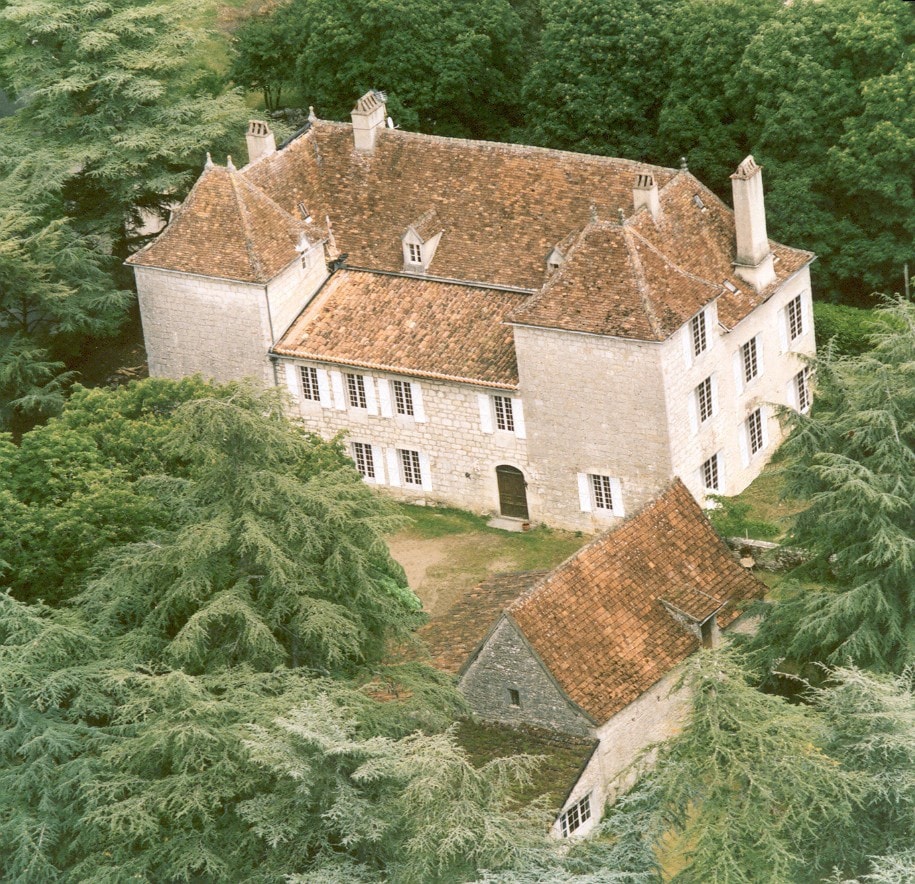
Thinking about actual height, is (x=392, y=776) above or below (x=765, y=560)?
above

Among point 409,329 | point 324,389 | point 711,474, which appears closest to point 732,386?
point 711,474

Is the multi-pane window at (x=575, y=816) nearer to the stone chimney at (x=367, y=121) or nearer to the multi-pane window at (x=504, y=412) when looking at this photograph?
the multi-pane window at (x=504, y=412)

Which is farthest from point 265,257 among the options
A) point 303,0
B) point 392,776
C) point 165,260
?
point 392,776

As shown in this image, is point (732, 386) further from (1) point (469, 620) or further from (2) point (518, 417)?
(1) point (469, 620)

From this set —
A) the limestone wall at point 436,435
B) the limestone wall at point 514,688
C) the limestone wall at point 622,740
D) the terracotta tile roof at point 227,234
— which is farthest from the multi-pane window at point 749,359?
the limestone wall at point 514,688

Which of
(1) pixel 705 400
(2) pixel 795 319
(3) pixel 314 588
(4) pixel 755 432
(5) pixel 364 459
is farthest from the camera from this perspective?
(2) pixel 795 319

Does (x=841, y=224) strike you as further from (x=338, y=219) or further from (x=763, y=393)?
(x=338, y=219)

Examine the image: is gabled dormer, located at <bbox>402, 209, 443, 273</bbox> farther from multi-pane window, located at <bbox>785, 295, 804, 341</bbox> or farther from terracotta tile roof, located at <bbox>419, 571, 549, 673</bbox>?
terracotta tile roof, located at <bbox>419, 571, 549, 673</bbox>
